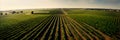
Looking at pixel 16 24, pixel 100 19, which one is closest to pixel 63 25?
pixel 100 19

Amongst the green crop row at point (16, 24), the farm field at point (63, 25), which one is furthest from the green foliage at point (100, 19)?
the green crop row at point (16, 24)

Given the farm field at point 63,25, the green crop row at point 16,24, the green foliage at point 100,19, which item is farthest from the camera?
the green foliage at point 100,19

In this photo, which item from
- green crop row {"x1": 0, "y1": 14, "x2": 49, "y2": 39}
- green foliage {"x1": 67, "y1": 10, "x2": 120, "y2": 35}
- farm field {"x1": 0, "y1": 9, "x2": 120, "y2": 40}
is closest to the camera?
farm field {"x1": 0, "y1": 9, "x2": 120, "y2": 40}

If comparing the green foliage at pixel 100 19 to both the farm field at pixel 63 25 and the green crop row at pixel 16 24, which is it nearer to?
the farm field at pixel 63 25

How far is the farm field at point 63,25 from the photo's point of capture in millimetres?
12562

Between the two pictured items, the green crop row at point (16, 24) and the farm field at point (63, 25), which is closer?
the farm field at point (63, 25)

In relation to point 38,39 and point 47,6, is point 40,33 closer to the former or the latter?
point 38,39

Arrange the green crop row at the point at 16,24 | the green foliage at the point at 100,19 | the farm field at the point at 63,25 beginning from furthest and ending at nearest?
the green foliage at the point at 100,19
the green crop row at the point at 16,24
the farm field at the point at 63,25

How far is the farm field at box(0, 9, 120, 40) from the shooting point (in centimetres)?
1256

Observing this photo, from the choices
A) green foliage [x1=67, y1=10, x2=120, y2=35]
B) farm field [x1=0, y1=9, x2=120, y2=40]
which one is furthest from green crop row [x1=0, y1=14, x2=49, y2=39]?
green foliage [x1=67, y1=10, x2=120, y2=35]

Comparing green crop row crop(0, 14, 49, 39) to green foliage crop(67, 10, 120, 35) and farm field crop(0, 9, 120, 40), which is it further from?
green foliage crop(67, 10, 120, 35)

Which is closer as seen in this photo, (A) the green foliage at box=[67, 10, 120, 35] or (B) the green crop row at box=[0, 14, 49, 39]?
(B) the green crop row at box=[0, 14, 49, 39]

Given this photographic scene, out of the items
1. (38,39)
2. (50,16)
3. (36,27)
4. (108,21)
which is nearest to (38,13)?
(50,16)

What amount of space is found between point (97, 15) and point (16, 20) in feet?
22.8
